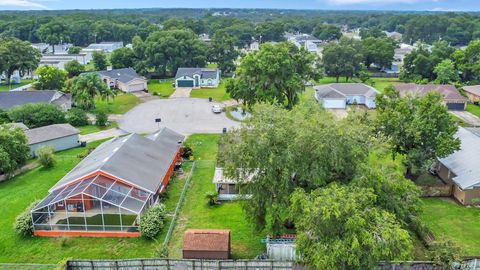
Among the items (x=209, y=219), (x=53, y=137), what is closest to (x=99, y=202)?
(x=209, y=219)

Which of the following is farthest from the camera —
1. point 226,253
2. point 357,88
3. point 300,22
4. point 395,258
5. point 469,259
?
point 300,22

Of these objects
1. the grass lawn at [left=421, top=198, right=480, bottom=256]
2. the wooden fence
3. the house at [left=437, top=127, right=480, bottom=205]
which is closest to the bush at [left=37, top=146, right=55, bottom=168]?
the wooden fence

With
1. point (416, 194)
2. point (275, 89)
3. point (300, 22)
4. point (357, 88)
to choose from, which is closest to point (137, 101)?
point (275, 89)

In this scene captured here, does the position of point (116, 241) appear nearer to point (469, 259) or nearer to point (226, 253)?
point (226, 253)

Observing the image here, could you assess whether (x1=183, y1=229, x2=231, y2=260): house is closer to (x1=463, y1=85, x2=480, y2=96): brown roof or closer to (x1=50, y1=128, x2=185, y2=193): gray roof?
(x1=50, y1=128, x2=185, y2=193): gray roof

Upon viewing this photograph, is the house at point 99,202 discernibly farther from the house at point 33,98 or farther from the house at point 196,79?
the house at point 196,79
